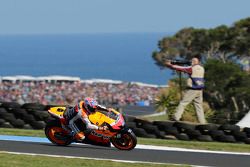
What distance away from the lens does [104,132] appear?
12242 mm

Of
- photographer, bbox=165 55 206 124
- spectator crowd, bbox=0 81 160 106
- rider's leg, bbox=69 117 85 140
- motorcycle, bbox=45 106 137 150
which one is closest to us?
motorcycle, bbox=45 106 137 150

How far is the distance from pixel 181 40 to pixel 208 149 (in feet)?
177

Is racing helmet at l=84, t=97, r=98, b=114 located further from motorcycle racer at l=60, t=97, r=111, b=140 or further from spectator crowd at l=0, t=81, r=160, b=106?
spectator crowd at l=0, t=81, r=160, b=106

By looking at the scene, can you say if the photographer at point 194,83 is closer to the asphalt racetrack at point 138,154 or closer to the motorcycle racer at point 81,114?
the asphalt racetrack at point 138,154

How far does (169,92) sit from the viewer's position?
2372cm

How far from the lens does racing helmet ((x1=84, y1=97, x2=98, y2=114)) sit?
12.2m

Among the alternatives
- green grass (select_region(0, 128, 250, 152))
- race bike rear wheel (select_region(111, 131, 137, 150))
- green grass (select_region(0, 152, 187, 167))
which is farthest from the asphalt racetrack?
green grass (select_region(0, 128, 250, 152))

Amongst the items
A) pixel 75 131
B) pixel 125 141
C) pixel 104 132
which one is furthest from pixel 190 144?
pixel 75 131

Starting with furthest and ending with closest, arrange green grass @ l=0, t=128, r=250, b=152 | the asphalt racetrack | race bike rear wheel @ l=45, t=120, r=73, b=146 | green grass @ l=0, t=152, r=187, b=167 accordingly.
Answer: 1. green grass @ l=0, t=128, r=250, b=152
2. race bike rear wheel @ l=45, t=120, r=73, b=146
3. the asphalt racetrack
4. green grass @ l=0, t=152, r=187, b=167

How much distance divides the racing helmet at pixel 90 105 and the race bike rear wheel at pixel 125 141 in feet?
2.02

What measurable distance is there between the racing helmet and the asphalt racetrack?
2.31 feet

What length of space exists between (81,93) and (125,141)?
66.9 m

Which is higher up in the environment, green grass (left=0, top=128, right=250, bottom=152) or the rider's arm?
the rider's arm

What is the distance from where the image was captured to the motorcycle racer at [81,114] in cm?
1221
